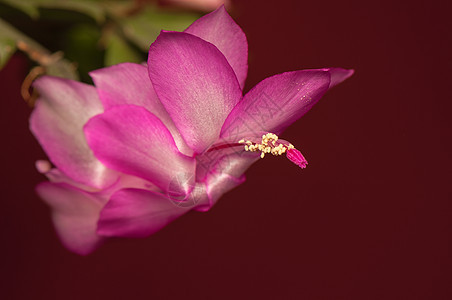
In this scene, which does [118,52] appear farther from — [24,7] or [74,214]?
[74,214]

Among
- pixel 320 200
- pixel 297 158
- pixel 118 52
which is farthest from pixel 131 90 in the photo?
pixel 320 200

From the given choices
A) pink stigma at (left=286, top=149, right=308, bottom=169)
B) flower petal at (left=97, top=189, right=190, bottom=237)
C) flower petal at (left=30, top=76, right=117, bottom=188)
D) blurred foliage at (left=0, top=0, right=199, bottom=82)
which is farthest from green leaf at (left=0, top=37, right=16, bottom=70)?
pink stigma at (left=286, top=149, right=308, bottom=169)

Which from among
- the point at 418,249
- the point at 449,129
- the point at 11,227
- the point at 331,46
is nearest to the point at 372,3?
the point at 331,46

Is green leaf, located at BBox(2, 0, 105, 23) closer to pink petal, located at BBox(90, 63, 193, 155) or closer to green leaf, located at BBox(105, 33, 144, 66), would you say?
green leaf, located at BBox(105, 33, 144, 66)

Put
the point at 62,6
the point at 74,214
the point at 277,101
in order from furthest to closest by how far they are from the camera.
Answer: the point at 62,6, the point at 74,214, the point at 277,101

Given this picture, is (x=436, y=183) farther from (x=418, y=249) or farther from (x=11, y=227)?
(x=11, y=227)

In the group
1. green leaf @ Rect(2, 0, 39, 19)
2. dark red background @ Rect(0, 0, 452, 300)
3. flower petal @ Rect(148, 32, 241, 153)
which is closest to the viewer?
flower petal @ Rect(148, 32, 241, 153)
